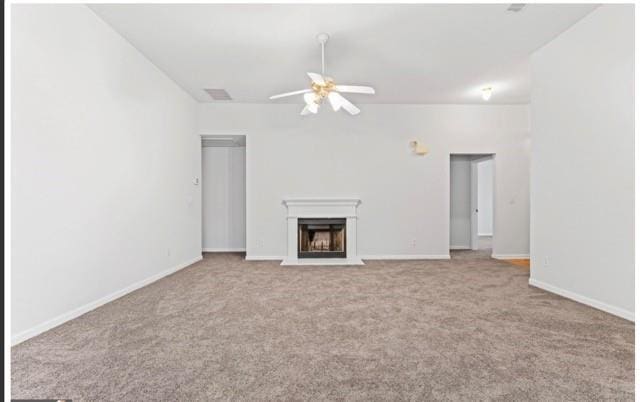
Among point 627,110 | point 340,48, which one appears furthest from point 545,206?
point 340,48

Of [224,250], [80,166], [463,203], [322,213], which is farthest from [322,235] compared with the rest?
[80,166]

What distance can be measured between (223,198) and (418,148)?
12.9ft

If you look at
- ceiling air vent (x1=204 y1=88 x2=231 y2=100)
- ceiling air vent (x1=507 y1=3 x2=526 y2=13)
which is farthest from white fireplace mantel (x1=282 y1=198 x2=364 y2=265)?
ceiling air vent (x1=507 y1=3 x2=526 y2=13)

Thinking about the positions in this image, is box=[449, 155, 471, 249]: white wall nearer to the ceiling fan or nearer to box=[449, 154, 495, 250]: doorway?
box=[449, 154, 495, 250]: doorway

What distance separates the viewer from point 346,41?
3.43 metres

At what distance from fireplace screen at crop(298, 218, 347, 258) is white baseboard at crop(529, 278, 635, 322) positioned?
2.82m

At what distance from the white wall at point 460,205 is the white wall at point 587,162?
297 cm

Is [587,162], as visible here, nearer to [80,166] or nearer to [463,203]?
[463,203]

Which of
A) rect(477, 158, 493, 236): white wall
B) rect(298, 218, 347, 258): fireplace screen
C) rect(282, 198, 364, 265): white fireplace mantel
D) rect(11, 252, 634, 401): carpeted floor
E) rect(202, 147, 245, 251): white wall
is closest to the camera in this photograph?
rect(11, 252, 634, 401): carpeted floor

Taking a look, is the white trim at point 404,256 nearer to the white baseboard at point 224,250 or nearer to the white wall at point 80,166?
the white baseboard at point 224,250

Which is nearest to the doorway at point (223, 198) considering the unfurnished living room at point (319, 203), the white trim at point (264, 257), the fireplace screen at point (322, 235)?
the unfurnished living room at point (319, 203)

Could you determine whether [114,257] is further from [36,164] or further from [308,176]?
[308,176]

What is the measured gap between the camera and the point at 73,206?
2643 mm

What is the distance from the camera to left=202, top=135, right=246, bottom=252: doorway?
6383 millimetres
